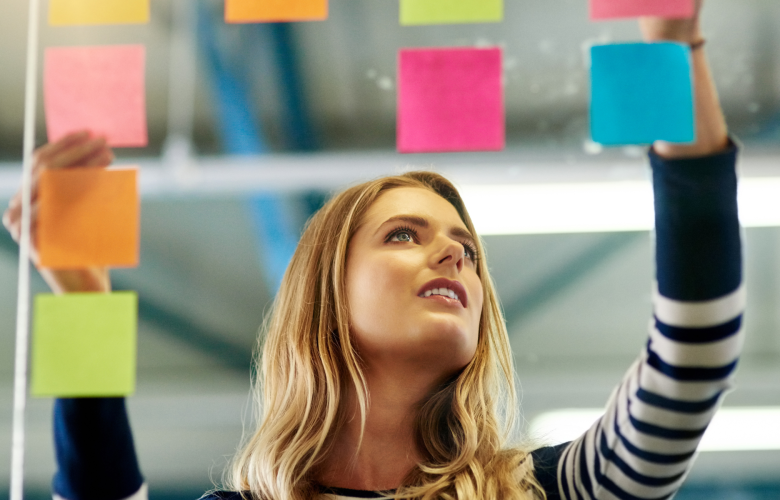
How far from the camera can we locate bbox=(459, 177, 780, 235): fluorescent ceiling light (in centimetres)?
109

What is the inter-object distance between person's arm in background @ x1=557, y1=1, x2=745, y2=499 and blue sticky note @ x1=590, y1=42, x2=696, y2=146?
2 centimetres

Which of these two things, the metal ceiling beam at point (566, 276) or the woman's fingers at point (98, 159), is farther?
the metal ceiling beam at point (566, 276)

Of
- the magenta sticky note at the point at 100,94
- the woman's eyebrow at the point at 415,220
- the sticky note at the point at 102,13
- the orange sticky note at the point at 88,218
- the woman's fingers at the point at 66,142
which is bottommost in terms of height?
the woman's eyebrow at the point at 415,220

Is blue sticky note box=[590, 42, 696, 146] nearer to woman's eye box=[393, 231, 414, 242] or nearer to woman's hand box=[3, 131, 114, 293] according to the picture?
woman's eye box=[393, 231, 414, 242]

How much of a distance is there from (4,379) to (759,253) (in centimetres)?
192

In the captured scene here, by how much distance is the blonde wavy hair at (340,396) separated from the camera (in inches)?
31.8

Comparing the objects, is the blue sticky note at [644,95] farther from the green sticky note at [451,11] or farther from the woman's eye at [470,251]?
the woman's eye at [470,251]

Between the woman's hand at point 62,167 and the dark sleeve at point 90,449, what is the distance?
0.41 feet

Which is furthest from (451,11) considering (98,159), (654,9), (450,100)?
(98,159)

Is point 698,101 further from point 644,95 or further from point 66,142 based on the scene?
point 66,142

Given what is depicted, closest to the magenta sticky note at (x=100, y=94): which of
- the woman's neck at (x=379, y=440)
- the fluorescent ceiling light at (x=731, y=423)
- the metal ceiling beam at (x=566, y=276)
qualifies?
the woman's neck at (x=379, y=440)

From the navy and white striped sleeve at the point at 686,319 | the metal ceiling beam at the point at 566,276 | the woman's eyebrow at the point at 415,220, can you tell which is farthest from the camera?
the metal ceiling beam at the point at 566,276

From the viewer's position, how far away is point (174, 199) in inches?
76.5

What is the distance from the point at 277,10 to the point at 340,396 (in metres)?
0.46
